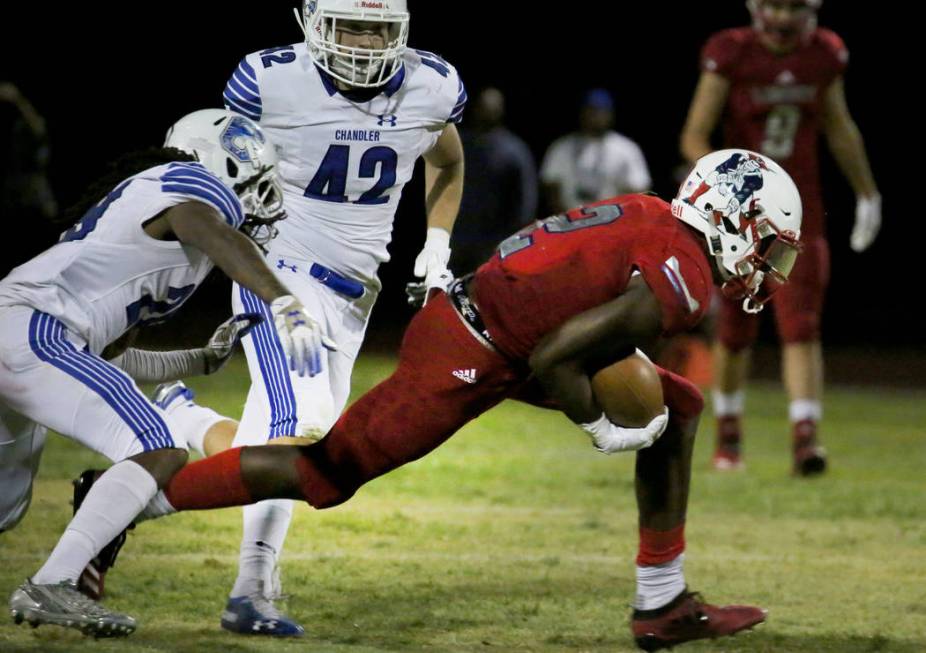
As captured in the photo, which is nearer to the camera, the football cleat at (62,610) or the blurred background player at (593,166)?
the football cleat at (62,610)

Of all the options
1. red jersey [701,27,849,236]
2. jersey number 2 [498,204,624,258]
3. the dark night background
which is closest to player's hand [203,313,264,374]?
jersey number 2 [498,204,624,258]

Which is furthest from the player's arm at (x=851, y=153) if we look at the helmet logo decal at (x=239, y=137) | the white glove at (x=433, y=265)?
the helmet logo decal at (x=239, y=137)

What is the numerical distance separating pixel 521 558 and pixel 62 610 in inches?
83.9

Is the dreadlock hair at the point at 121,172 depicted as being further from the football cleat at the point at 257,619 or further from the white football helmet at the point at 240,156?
the football cleat at the point at 257,619

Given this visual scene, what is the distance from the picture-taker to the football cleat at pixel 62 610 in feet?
12.3

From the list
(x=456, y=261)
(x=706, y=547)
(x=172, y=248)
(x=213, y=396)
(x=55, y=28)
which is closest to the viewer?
(x=172, y=248)

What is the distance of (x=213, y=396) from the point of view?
9.61m

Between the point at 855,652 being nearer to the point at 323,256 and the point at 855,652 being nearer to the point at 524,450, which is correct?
the point at 323,256

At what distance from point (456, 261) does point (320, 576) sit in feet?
20.4

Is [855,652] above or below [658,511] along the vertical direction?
below

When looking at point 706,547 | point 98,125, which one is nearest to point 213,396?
point 706,547

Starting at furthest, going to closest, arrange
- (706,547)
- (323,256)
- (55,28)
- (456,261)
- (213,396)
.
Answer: (55,28), (456,261), (213,396), (706,547), (323,256)

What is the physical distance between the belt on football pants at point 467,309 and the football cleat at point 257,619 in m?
0.94

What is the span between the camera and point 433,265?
196 inches
